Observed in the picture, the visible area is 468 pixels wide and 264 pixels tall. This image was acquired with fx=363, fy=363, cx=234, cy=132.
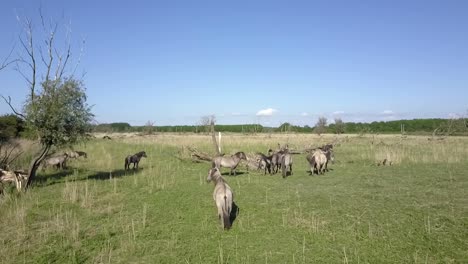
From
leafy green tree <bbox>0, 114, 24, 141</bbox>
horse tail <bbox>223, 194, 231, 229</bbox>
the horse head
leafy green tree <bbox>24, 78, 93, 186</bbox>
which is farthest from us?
leafy green tree <bbox>0, 114, 24, 141</bbox>

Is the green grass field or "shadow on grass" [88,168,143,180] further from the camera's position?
"shadow on grass" [88,168,143,180]

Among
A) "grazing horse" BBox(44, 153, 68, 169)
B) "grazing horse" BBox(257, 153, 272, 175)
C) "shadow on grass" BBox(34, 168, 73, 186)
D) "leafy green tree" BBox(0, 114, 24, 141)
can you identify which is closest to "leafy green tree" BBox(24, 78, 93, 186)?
"shadow on grass" BBox(34, 168, 73, 186)

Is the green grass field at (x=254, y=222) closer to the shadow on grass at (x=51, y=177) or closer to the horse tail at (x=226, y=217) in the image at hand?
the horse tail at (x=226, y=217)

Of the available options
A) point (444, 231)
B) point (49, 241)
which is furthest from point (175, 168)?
point (444, 231)

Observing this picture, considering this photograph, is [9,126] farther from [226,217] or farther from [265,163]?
[226,217]

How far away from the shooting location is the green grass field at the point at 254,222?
7375 mm

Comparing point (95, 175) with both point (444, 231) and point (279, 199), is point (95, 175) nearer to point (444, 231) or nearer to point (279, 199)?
point (279, 199)

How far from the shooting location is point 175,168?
20.2 m

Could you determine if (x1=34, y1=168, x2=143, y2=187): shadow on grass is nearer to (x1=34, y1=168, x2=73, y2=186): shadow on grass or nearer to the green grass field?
(x1=34, y1=168, x2=73, y2=186): shadow on grass

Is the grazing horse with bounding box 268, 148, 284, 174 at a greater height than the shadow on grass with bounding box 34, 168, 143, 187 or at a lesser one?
greater

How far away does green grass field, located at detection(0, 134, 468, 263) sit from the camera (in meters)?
7.38

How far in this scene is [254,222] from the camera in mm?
9242

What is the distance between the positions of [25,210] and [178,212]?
475 centimetres

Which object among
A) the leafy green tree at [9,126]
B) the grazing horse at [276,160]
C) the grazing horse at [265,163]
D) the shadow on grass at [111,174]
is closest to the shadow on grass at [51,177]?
the shadow on grass at [111,174]
